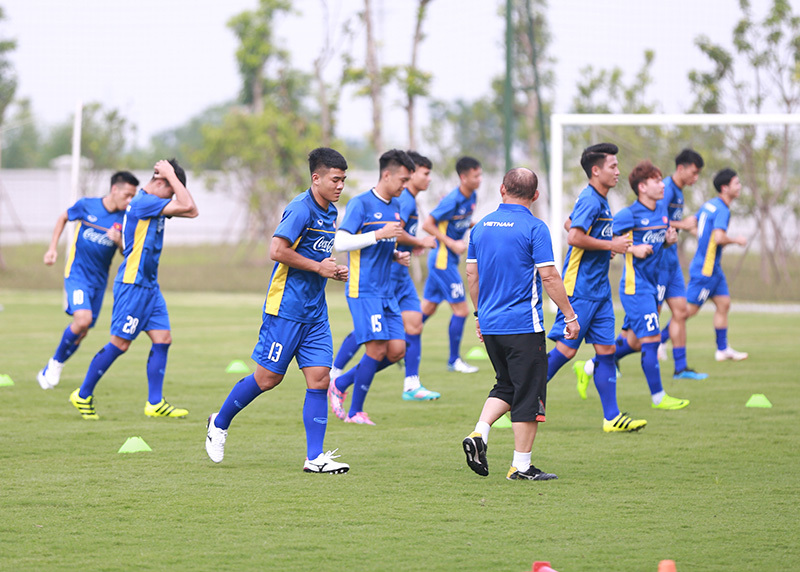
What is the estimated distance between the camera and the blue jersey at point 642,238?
358 inches

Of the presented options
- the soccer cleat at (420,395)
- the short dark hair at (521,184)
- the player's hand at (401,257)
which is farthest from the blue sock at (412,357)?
the short dark hair at (521,184)

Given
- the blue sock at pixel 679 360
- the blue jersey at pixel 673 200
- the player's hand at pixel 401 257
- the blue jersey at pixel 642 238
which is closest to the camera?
the player's hand at pixel 401 257

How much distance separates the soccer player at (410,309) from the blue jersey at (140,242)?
77.3 inches

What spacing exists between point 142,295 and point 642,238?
4378 millimetres

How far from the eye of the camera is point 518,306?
616cm

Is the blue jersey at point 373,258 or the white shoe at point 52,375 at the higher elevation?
the blue jersey at point 373,258

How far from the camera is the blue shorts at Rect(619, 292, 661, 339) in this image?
29.5 feet

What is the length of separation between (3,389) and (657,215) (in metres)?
6.31

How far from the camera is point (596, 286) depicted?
7805 millimetres

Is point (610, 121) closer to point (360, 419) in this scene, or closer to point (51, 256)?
point (360, 419)

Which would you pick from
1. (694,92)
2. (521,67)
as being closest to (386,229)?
(694,92)

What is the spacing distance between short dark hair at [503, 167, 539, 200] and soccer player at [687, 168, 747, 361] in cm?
609

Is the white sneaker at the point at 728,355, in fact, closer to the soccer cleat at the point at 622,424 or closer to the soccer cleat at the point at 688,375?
the soccer cleat at the point at 688,375

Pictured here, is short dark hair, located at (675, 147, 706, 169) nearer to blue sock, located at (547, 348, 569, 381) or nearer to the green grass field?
the green grass field
